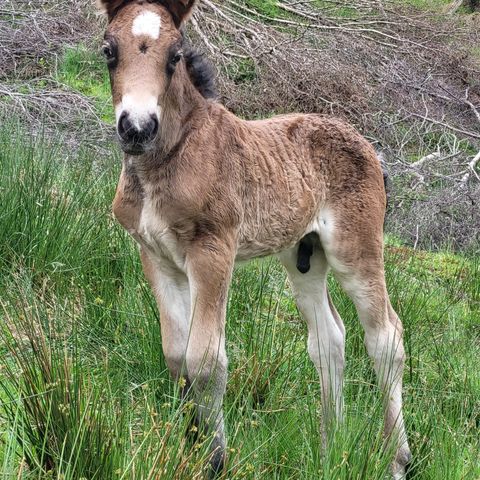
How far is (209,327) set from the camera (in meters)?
3.96

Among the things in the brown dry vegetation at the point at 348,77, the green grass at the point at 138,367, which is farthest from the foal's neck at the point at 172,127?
the brown dry vegetation at the point at 348,77

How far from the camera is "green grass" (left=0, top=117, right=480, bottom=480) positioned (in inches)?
125

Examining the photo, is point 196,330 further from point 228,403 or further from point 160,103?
point 160,103

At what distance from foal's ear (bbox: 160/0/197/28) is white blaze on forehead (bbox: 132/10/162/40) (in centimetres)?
23

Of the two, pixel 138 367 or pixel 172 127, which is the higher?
pixel 172 127

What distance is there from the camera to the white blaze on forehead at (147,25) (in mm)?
3818

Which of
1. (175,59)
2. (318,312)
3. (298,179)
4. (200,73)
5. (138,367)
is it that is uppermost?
(175,59)

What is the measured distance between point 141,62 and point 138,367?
A: 68.5 inches

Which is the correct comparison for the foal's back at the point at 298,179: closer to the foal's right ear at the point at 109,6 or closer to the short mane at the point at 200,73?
the short mane at the point at 200,73

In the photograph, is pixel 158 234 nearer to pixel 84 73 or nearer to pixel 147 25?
pixel 147 25

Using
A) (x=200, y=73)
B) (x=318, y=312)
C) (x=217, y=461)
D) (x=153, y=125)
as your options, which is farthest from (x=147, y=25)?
(x=318, y=312)

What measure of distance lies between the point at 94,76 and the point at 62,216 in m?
6.89

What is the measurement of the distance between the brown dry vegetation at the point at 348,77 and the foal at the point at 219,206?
4.95 m

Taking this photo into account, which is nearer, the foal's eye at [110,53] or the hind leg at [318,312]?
the foal's eye at [110,53]
